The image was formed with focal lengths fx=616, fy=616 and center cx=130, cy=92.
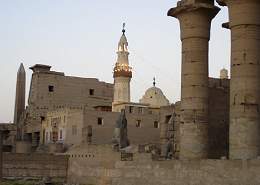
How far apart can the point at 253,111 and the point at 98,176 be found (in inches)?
456

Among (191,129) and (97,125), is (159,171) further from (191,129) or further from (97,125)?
(97,125)

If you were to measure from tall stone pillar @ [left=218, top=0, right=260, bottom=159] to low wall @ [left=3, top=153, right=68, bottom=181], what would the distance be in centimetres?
1539

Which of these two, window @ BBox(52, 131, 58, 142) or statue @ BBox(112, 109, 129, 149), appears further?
window @ BBox(52, 131, 58, 142)

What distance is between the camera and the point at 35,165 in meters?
37.8

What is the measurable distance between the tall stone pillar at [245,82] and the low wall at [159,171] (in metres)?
1.01

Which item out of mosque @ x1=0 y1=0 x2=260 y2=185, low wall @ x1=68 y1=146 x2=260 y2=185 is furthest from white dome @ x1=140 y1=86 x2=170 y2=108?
low wall @ x1=68 y1=146 x2=260 y2=185

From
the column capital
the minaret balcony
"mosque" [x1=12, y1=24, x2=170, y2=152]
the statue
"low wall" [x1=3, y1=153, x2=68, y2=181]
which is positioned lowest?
"low wall" [x1=3, y1=153, x2=68, y2=181]

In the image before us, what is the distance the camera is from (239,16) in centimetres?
2505

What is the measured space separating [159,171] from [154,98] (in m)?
31.0

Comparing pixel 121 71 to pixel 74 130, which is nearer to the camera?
pixel 74 130

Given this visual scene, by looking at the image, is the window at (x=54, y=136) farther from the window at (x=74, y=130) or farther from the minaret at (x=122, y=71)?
the minaret at (x=122, y=71)

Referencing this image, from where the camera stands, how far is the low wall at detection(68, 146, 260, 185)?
77.6 ft

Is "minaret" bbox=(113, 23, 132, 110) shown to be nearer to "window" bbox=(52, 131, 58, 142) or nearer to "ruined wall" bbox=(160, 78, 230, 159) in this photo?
"window" bbox=(52, 131, 58, 142)

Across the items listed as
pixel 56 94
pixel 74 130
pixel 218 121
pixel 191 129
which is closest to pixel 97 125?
pixel 74 130
